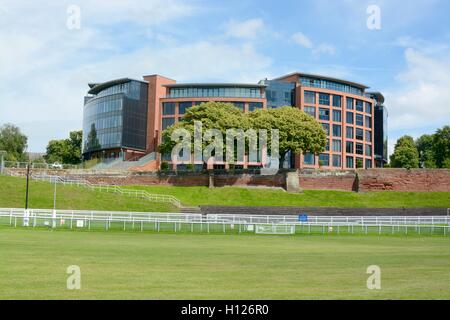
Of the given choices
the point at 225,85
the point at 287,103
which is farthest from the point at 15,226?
the point at 287,103

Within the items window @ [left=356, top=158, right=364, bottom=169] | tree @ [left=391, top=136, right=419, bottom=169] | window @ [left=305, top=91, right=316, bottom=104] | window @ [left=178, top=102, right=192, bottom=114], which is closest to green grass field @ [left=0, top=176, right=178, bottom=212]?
window @ [left=178, top=102, right=192, bottom=114]

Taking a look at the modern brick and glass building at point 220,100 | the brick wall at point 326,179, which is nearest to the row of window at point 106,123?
the modern brick and glass building at point 220,100

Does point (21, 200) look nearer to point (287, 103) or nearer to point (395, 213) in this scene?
point (395, 213)

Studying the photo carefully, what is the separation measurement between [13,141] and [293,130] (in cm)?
6746

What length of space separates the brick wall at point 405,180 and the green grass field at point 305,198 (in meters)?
2.13

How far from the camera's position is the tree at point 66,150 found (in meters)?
149

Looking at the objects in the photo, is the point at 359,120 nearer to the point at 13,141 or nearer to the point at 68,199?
the point at 68,199

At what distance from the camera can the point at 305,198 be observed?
82.2 meters

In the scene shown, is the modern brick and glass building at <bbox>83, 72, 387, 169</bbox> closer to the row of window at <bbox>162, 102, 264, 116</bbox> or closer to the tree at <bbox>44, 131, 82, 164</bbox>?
the row of window at <bbox>162, 102, 264, 116</bbox>

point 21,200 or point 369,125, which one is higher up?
point 369,125

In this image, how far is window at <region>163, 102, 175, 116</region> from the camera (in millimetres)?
119625

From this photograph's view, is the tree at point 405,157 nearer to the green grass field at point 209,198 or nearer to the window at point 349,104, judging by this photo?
the window at point 349,104

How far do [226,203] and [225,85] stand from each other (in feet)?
148
